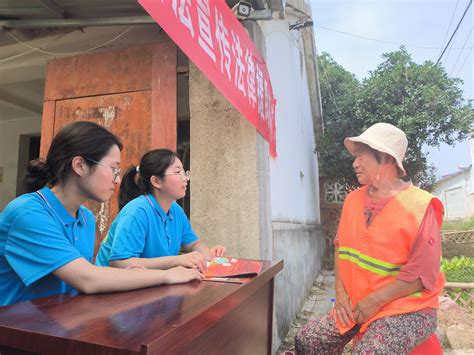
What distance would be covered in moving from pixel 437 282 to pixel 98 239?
264 cm

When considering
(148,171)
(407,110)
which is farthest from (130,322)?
(407,110)

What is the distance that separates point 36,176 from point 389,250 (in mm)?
1748

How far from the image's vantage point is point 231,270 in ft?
5.41

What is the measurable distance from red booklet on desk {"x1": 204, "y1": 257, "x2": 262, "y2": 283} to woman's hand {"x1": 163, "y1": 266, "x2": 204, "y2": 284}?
91 mm

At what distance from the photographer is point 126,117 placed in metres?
Result: 3.26

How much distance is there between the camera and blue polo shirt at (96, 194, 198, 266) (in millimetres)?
1732

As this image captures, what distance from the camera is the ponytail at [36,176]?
56.6 inches

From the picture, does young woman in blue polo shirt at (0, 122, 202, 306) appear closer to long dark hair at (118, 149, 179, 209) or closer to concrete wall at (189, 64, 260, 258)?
long dark hair at (118, 149, 179, 209)

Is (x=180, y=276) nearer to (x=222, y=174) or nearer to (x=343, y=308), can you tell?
(x=343, y=308)

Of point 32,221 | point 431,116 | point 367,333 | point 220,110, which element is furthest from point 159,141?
point 431,116

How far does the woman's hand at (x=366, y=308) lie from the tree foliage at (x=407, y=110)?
6635 millimetres

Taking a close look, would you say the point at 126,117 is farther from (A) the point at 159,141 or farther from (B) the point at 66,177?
(B) the point at 66,177

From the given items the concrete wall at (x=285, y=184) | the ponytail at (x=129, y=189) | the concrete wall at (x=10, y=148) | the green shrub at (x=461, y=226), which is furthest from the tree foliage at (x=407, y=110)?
the ponytail at (x=129, y=189)

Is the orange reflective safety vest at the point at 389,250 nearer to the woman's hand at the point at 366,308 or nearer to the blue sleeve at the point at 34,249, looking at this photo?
the woman's hand at the point at 366,308
